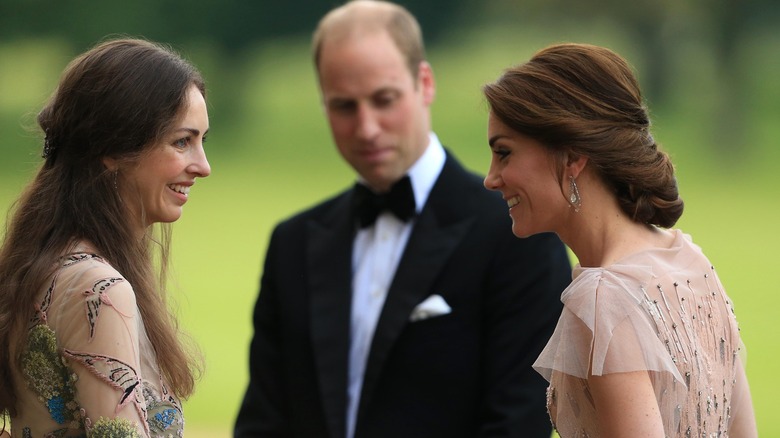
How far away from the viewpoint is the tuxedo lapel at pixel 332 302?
309 centimetres

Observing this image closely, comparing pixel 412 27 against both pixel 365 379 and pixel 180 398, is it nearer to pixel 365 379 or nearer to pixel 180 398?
pixel 365 379

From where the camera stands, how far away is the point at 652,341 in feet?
6.12

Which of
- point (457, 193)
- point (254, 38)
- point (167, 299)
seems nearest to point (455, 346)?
point (457, 193)

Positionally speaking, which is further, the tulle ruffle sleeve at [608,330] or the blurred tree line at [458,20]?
the blurred tree line at [458,20]

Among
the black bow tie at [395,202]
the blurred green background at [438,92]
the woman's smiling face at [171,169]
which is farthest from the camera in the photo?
the blurred green background at [438,92]

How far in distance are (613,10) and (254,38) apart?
377cm

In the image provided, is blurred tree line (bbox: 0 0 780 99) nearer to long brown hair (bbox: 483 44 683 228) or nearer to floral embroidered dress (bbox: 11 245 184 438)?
long brown hair (bbox: 483 44 683 228)

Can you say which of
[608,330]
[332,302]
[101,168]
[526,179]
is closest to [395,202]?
[332,302]

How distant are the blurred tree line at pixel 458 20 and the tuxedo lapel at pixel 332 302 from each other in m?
7.66

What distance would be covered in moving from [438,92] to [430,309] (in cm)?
821

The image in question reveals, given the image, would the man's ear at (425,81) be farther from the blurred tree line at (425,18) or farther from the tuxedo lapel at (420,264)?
the blurred tree line at (425,18)

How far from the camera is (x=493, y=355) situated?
3.01 meters

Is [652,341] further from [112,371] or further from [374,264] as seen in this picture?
[374,264]

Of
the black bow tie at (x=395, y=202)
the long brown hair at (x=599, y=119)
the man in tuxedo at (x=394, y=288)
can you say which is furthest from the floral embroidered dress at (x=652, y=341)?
the black bow tie at (x=395, y=202)
